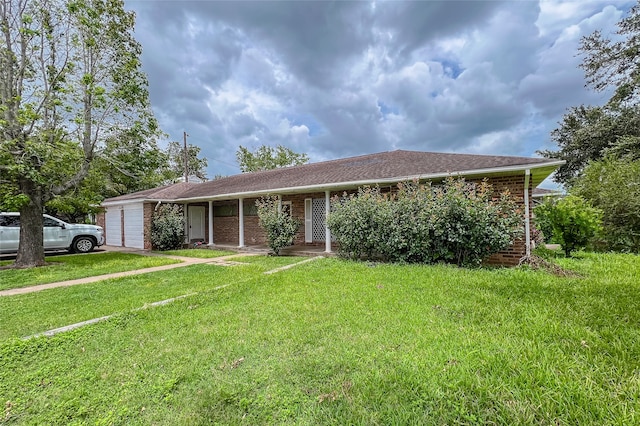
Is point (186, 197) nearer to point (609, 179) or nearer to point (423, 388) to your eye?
point (423, 388)

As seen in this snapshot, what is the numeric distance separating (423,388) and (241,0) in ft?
36.6

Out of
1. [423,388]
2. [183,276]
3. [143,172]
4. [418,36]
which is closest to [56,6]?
Answer: [143,172]

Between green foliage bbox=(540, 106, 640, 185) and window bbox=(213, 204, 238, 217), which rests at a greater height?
green foliage bbox=(540, 106, 640, 185)

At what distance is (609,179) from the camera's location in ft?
35.2

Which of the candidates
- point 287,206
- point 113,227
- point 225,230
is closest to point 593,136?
point 287,206

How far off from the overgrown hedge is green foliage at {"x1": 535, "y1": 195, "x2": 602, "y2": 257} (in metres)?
2.75

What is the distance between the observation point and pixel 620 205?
33.3 ft

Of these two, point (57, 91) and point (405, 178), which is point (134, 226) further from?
point (405, 178)

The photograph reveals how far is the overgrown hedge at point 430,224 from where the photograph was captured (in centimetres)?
680

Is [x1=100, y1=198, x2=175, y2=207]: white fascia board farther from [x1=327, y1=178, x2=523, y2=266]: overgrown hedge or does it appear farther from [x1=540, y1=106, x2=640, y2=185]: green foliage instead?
[x1=540, y1=106, x2=640, y2=185]: green foliage

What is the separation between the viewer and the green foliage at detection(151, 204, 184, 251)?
1350 centimetres

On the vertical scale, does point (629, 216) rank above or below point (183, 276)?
above

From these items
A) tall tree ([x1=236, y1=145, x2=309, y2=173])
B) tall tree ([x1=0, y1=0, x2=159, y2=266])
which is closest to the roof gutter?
tall tree ([x1=0, y1=0, x2=159, y2=266])

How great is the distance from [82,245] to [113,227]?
3.60 meters
